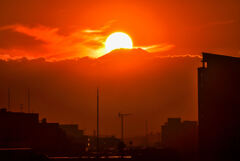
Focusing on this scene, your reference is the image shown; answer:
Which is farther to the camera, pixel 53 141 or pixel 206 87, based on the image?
pixel 53 141

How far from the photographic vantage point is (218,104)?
6419cm

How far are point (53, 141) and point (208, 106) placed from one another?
34079 millimetres

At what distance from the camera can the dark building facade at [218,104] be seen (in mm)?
63250

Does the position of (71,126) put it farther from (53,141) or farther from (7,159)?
(7,159)

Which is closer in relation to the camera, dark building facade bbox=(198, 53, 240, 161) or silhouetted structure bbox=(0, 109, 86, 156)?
dark building facade bbox=(198, 53, 240, 161)

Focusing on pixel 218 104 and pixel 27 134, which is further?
pixel 27 134

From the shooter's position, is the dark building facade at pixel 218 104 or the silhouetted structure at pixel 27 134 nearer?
the dark building facade at pixel 218 104

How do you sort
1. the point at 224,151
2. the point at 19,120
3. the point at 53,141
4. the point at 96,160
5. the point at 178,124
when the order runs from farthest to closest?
the point at 178,124, the point at 53,141, the point at 19,120, the point at 224,151, the point at 96,160

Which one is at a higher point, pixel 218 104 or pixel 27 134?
pixel 218 104

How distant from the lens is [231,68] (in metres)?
64.0

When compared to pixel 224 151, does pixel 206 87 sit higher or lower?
higher

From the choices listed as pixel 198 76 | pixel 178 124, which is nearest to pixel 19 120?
pixel 198 76

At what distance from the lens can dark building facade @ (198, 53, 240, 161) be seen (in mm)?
63250

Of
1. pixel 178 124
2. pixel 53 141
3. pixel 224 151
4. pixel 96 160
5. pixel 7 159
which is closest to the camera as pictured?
pixel 7 159
